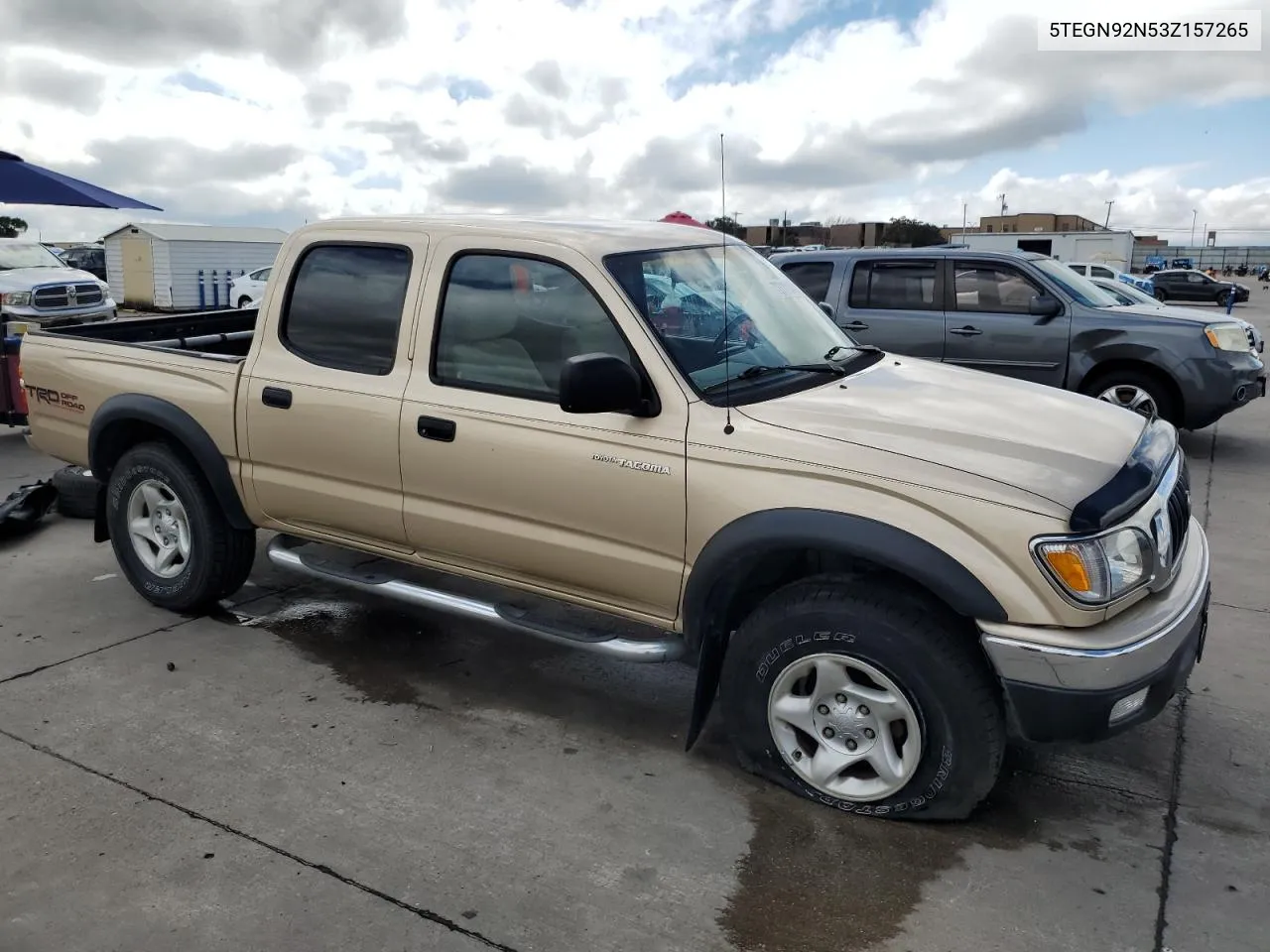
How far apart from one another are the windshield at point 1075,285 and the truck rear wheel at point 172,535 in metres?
7.07

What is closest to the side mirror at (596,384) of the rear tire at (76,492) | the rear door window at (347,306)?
the rear door window at (347,306)

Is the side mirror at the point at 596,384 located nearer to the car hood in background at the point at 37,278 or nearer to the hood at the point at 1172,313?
the hood at the point at 1172,313

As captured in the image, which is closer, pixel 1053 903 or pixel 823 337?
pixel 1053 903

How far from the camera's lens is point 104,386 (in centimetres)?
499

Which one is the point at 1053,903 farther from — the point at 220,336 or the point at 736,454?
the point at 220,336

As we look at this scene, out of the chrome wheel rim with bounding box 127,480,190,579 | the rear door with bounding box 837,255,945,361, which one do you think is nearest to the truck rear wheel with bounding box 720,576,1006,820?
the chrome wheel rim with bounding box 127,480,190,579

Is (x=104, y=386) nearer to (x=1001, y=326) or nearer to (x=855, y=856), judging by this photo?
(x=855, y=856)

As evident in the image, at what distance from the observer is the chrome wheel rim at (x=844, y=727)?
10.4 feet

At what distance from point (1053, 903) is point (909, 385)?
1762 mm

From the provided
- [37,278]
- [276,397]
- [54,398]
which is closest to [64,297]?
[37,278]

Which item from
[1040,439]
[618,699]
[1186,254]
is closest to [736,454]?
[1040,439]

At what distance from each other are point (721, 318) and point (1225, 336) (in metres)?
6.92

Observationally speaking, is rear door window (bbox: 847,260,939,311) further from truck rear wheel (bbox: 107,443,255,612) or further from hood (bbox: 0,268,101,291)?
hood (bbox: 0,268,101,291)

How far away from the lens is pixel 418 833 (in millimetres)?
3273
